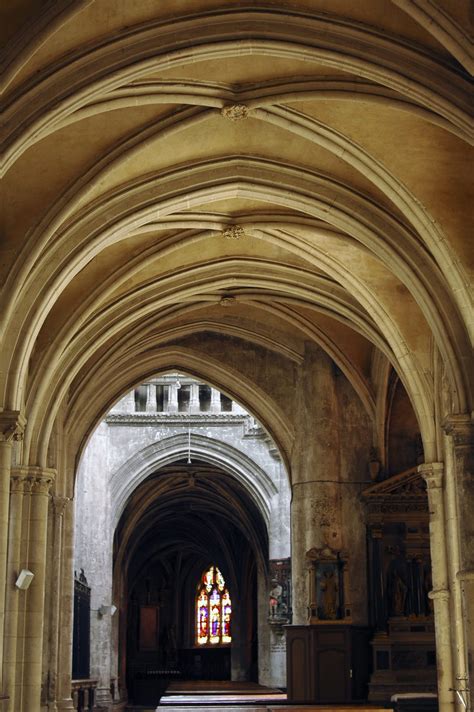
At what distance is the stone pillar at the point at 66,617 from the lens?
1909cm

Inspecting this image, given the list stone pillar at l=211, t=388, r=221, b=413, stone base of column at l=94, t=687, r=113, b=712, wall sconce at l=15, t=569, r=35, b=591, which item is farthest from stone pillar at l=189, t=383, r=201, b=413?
wall sconce at l=15, t=569, r=35, b=591

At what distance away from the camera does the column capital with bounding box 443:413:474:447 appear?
13477mm

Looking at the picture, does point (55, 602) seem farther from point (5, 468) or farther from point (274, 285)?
point (5, 468)

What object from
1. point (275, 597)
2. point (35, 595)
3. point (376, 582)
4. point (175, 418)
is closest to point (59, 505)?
point (35, 595)

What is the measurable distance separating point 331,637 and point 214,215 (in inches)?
313

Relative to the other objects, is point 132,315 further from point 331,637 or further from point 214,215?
point 331,637

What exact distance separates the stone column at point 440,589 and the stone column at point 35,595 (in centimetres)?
535

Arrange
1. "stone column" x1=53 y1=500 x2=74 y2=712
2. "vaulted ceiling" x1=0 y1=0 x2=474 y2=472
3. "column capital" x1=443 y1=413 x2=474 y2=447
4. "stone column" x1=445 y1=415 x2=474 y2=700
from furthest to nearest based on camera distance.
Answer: "stone column" x1=53 y1=500 x2=74 y2=712 → "column capital" x1=443 y1=413 x2=474 y2=447 → "stone column" x1=445 y1=415 x2=474 y2=700 → "vaulted ceiling" x1=0 y1=0 x2=474 y2=472

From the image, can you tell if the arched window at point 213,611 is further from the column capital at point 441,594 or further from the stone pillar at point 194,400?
the column capital at point 441,594

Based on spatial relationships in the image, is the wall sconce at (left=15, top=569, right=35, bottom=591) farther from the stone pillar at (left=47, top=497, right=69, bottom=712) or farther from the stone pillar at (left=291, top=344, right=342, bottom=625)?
the stone pillar at (left=291, top=344, right=342, bottom=625)

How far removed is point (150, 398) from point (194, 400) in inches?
43.9

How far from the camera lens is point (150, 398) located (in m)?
29.7

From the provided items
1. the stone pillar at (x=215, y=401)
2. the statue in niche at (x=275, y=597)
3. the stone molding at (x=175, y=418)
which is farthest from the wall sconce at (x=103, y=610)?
the stone pillar at (x=215, y=401)

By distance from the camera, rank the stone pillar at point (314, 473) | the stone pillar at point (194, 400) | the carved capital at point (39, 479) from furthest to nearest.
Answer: the stone pillar at point (194, 400) < the stone pillar at point (314, 473) < the carved capital at point (39, 479)
